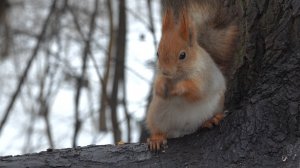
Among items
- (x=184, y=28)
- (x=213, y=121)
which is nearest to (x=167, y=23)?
(x=184, y=28)

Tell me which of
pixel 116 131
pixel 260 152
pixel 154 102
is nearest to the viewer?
pixel 260 152

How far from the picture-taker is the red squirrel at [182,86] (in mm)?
1616

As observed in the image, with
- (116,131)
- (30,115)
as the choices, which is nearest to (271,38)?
(116,131)

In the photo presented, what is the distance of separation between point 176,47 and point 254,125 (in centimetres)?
29

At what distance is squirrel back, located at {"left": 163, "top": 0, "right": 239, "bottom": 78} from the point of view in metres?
1.83

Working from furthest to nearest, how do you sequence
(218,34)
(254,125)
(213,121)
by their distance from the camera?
(218,34)
(213,121)
(254,125)

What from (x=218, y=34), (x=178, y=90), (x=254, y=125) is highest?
(x=218, y=34)

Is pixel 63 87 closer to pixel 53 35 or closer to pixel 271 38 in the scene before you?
pixel 53 35

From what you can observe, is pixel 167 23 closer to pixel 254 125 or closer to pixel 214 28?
pixel 214 28

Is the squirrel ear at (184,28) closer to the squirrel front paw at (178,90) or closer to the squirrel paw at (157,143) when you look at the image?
the squirrel front paw at (178,90)

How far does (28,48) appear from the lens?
4109mm

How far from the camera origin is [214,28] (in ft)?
6.09

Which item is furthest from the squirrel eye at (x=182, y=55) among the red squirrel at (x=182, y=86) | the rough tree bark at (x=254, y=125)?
the rough tree bark at (x=254, y=125)

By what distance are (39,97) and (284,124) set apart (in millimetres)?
2814
